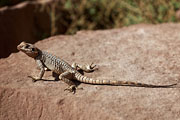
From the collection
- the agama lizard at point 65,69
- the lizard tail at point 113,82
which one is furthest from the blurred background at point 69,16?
the lizard tail at point 113,82

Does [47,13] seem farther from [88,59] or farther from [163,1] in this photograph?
[88,59]

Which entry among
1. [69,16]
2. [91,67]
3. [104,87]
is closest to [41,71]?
[91,67]

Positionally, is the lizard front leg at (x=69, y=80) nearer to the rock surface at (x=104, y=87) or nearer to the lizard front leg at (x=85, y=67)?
the rock surface at (x=104, y=87)

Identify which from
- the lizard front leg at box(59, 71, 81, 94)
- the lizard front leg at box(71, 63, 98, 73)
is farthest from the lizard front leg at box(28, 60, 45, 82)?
the lizard front leg at box(71, 63, 98, 73)

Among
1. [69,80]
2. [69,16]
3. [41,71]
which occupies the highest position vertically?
[69,16]

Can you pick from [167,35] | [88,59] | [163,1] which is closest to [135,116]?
[88,59]

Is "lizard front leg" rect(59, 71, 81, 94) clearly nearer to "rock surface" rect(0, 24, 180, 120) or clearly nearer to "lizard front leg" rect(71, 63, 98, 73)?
"rock surface" rect(0, 24, 180, 120)

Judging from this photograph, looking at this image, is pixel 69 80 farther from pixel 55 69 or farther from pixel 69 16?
pixel 69 16
